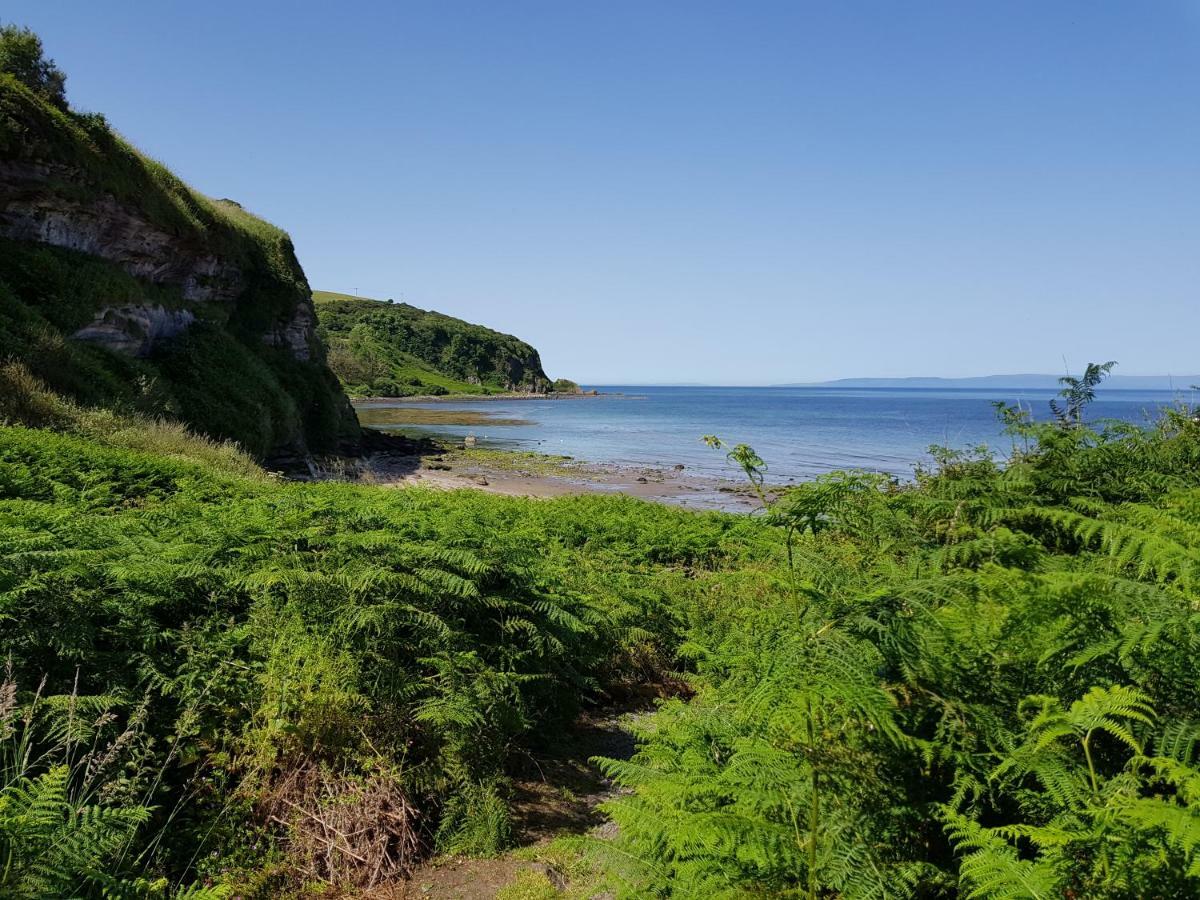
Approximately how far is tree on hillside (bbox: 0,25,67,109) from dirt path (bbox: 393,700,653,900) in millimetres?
23823

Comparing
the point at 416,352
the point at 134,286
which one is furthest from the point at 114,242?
the point at 416,352

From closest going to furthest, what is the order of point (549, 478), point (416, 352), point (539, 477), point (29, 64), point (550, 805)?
point (550, 805) < point (29, 64) < point (549, 478) < point (539, 477) < point (416, 352)

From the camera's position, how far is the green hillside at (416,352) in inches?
4382

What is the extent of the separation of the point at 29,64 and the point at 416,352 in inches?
4930

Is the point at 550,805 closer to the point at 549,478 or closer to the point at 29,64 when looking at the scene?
the point at 29,64

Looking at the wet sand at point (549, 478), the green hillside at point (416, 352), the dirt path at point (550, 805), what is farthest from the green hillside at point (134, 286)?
the green hillside at point (416, 352)

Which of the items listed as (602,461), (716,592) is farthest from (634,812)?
(602,461)

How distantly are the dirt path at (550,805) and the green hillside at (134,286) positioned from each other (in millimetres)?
16147

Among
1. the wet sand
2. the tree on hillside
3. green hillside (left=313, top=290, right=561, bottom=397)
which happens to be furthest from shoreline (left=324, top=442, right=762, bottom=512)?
green hillside (left=313, top=290, right=561, bottom=397)

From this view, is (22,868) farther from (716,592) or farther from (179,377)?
(179,377)

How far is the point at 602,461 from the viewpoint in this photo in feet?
144

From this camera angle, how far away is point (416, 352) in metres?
142

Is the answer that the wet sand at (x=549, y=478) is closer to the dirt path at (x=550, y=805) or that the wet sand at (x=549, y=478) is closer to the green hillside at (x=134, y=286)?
the green hillside at (x=134, y=286)

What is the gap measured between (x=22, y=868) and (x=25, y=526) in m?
3.90
